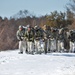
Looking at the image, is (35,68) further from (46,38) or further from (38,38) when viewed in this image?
(46,38)

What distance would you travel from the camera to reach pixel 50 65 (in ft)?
61.5

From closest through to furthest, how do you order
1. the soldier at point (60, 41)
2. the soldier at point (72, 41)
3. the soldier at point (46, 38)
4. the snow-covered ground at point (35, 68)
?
1. the snow-covered ground at point (35, 68)
2. the soldier at point (46, 38)
3. the soldier at point (60, 41)
4. the soldier at point (72, 41)

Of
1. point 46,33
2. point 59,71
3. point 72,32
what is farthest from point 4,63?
point 72,32

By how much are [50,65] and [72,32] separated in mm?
10021

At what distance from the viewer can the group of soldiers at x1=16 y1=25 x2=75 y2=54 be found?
2557cm

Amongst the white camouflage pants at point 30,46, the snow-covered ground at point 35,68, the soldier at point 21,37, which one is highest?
the soldier at point 21,37

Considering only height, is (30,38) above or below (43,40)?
above

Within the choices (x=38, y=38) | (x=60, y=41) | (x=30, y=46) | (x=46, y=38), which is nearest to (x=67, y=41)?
(x=60, y=41)

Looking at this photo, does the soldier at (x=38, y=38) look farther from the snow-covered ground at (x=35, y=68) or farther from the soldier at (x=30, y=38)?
the snow-covered ground at (x=35, y=68)

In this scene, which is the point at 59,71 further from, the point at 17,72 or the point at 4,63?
the point at 4,63

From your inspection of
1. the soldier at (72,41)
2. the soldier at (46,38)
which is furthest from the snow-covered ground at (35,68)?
the soldier at (72,41)

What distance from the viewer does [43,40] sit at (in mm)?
26391

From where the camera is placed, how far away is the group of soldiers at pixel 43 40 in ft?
83.9

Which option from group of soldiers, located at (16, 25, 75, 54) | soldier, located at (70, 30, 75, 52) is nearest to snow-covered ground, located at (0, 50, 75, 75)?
group of soldiers, located at (16, 25, 75, 54)
